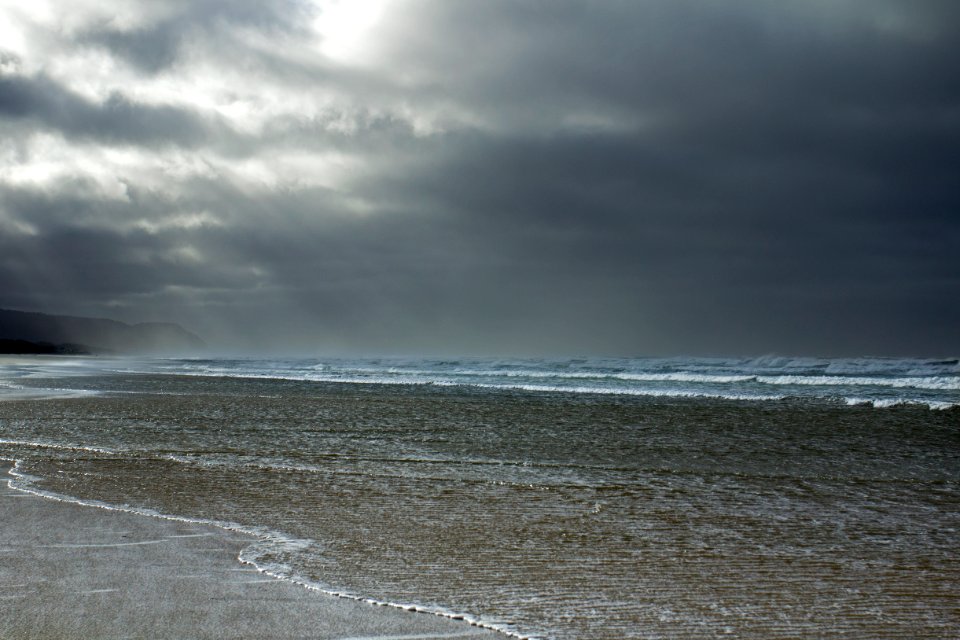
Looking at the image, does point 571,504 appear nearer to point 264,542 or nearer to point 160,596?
point 264,542

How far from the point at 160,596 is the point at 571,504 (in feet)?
11.9

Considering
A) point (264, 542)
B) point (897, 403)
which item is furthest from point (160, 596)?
point (897, 403)

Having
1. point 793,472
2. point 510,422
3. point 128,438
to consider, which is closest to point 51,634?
point 793,472

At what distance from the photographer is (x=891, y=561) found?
15.5 ft

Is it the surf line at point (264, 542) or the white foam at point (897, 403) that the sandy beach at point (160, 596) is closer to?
the surf line at point (264, 542)

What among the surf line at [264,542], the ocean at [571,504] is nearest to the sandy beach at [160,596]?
the surf line at [264,542]

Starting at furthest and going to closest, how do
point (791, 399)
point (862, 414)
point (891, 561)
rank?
point (791, 399) → point (862, 414) → point (891, 561)

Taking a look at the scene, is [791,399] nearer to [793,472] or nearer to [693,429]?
[693,429]

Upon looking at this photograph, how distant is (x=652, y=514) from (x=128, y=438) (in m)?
8.60

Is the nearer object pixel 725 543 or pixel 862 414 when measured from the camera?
pixel 725 543

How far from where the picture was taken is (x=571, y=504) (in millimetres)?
6547

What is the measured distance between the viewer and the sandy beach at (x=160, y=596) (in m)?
3.54

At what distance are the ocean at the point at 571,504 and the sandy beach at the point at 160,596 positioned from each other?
0.20 meters

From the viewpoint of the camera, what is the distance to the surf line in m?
3.70
